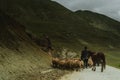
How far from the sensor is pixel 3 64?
1239 inches

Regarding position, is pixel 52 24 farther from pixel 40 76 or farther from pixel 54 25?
pixel 40 76

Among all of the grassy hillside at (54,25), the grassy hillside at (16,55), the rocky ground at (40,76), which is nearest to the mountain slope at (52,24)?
the grassy hillside at (54,25)

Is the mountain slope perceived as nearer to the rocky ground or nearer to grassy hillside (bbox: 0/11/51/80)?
grassy hillside (bbox: 0/11/51/80)

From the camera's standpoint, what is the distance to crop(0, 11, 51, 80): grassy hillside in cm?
3128

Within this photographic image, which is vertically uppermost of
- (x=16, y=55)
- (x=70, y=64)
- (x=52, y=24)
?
(x=52, y=24)

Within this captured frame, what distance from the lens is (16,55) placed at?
34.8 metres

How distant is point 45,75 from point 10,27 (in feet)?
33.3

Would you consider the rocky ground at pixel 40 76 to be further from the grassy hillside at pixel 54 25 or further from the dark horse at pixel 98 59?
the grassy hillside at pixel 54 25

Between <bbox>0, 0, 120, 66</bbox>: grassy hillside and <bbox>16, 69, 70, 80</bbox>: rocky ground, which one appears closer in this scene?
<bbox>16, 69, 70, 80</bbox>: rocky ground

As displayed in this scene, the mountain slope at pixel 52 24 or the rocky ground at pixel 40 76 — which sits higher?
the mountain slope at pixel 52 24

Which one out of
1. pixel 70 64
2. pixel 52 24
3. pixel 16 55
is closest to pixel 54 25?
pixel 52 24

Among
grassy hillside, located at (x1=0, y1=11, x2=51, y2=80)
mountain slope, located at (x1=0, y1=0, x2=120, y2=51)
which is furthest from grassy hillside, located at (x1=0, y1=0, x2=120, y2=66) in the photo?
grassy hillside, located at (x1=0, y1=11, x2=51, y2=80)

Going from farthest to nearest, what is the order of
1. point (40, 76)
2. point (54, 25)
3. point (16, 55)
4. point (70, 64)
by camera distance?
point (54, 25) < point (70, 64) < point (16, 55) < point (40, 76)

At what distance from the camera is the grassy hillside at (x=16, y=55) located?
103 feet
